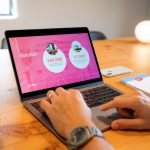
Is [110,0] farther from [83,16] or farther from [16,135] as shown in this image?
[16,135]

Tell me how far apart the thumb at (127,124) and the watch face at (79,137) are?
0.14 meters

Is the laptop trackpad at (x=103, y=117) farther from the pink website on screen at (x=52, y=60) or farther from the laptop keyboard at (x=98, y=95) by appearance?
the pink website on screen at (x=52, y=60)

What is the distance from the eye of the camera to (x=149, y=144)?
65cm

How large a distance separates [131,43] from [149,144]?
141 centimetres

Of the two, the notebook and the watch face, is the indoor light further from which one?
the watch face

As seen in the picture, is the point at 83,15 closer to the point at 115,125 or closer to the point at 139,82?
the point at 139,82

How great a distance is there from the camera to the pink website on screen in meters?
0.82

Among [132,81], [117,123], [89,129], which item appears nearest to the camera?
[89,129]

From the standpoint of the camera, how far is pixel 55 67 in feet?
2.93

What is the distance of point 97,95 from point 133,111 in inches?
7.1

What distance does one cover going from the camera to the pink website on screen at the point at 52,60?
2.70 feet

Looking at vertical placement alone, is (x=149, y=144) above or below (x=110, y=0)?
below

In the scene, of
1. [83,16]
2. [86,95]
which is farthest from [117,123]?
[83,16]

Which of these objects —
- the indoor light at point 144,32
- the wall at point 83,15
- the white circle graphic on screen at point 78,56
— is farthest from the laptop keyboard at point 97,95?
the wall at point 83,15
